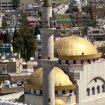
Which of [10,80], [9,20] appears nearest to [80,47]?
[10,80]

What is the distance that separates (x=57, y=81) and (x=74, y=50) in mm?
2483

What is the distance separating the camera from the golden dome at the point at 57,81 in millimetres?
25531

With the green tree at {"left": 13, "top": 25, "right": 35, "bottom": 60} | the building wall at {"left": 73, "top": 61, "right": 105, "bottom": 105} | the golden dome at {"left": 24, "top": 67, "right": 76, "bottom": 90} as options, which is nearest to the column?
the golden dome at {"left": 24, "top": 67, "right": 76, "bottom": 90}

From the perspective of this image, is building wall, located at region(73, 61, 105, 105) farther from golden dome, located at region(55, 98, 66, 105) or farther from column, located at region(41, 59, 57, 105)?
column, located at region(41, 59, 57, 105)

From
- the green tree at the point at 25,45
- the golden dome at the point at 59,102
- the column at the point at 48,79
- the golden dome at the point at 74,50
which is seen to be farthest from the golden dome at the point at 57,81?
the green tree at the point at 25,45

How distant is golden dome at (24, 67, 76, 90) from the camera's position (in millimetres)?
25531

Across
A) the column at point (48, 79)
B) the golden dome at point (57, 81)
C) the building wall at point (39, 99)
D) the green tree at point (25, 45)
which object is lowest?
the green tree at point (25, 45)

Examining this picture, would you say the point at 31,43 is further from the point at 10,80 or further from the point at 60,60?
the point at 60,60

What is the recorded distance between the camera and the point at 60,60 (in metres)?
27.2

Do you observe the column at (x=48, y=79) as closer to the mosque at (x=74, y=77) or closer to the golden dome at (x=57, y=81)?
the mosque at (x=74, y=77)

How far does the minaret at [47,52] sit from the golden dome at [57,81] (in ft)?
16.2

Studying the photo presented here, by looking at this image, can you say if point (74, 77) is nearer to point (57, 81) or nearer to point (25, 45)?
point (57, 81)

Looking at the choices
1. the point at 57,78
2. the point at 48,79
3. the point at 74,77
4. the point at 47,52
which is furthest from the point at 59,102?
the point at 47,52

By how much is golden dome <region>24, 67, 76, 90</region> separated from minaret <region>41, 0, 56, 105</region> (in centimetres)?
495
